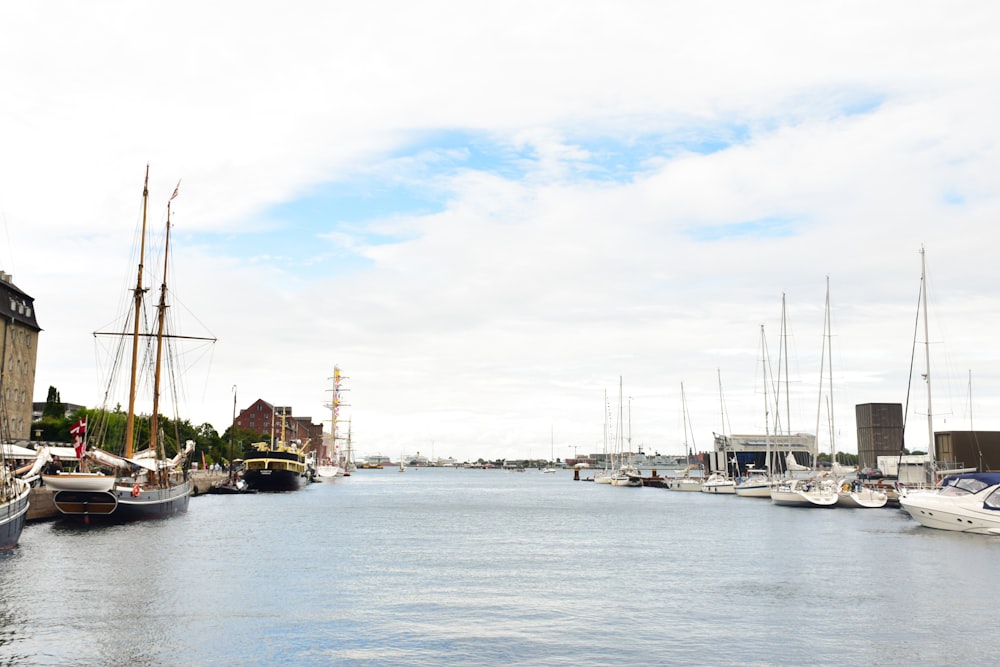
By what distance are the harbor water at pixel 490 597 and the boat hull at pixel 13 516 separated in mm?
796

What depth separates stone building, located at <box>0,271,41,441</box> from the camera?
91.6 m

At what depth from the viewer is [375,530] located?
66.2m

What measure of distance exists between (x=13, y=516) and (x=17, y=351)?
61.1 m

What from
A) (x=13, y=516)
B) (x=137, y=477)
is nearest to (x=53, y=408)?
(x=137, y=477)

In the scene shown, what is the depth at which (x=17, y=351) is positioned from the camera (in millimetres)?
95812

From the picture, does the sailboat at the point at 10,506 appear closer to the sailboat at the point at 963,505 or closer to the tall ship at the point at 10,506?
the tall ship at the point at 10,506

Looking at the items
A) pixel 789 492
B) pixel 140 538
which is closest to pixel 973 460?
pixel 789 492

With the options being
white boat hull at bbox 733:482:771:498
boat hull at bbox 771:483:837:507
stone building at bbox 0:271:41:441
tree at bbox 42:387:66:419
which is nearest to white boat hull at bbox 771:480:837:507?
boat hull at bbox 771:483:837:507

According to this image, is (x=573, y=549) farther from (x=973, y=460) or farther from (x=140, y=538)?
(x=973, y=460)

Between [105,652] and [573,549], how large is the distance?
3323 centimetres

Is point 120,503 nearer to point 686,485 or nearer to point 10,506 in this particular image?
point 10,506

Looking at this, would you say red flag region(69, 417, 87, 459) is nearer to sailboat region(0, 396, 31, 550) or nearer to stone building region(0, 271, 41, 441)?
sailboat region(0, 396, 31, 550)

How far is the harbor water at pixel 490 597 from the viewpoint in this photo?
2531cm

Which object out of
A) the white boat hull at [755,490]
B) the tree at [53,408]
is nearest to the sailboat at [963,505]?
the white boat hull at [755,490]
